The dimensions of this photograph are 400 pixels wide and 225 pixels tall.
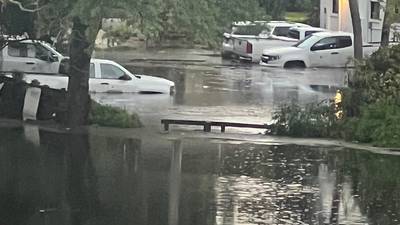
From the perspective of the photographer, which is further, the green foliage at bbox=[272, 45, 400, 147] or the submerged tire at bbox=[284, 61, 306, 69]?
the submerged tire at bbox=[284, 61, 306, 69]

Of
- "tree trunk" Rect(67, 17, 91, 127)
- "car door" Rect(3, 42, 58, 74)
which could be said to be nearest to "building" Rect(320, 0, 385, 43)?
"car door" Rect(3, 42, 58, 74)

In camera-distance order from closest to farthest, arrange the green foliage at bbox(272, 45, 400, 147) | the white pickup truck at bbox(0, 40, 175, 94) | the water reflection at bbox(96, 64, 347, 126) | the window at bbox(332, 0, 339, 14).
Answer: the green foliage at bbox(272, 45, 400, 147) → the water reflection at bbox(96, 64, 347, 126) → the white pickup truck at bbox(0, 40, 175, 94) → the window at bbox(332, 0, 339, 14)

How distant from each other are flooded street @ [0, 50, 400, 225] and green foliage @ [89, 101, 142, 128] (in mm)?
384

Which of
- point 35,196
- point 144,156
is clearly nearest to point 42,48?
point 144,156

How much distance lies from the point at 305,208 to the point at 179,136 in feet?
23.0

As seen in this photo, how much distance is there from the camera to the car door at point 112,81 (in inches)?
1021

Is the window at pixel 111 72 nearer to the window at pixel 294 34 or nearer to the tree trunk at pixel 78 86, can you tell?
the tree trunk at pixel 78 86

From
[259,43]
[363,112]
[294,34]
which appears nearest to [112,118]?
[363,112]

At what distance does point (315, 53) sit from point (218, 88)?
9432mm

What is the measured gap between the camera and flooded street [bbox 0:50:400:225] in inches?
407

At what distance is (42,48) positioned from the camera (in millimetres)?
27266

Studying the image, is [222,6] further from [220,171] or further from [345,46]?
[345,46]

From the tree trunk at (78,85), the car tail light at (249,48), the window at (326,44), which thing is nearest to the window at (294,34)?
the car tail light at (249,48)

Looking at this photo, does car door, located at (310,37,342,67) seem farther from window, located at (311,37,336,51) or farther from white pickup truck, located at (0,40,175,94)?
white pickup truck, located at (0,40,175,94)
